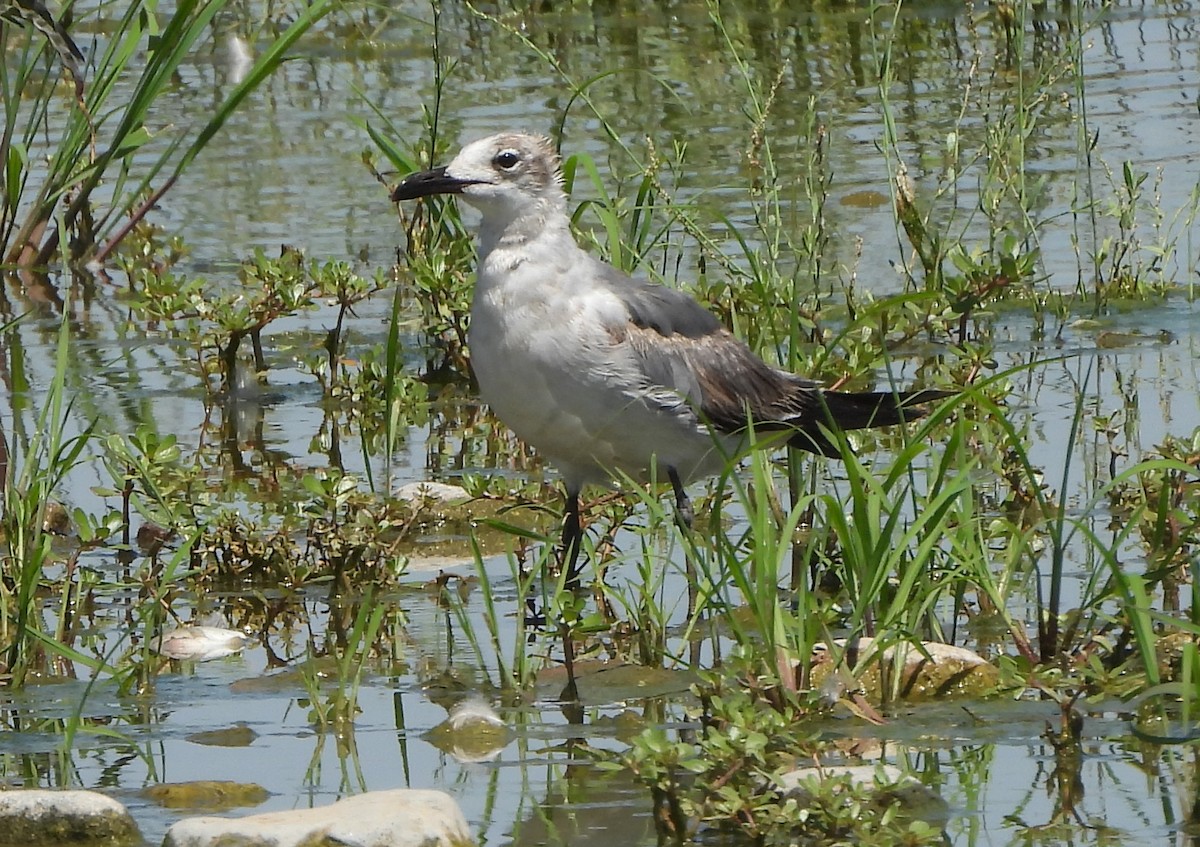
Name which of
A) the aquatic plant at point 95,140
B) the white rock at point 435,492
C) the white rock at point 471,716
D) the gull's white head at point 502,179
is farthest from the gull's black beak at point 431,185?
the white rock at point 471,716

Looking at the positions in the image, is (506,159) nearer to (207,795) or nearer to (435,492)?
(435,492)

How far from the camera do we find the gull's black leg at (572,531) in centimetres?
578

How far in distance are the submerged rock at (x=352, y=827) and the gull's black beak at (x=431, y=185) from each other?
8.62 feet

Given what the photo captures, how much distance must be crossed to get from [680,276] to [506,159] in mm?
2937

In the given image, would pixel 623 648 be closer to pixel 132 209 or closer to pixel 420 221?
pixel 420 221

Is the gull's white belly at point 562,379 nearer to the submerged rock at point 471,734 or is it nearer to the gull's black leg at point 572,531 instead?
the gull's black leg at point 572,531

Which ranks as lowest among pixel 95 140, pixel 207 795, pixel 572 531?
pixel 207 795

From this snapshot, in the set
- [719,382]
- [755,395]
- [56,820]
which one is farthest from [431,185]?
[56,820]

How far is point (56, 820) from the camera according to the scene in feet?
12.5

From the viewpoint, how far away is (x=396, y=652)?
17.0 feet

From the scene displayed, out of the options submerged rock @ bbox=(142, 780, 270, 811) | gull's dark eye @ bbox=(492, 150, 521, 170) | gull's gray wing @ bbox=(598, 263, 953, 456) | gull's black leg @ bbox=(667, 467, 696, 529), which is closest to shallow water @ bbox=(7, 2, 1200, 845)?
submerged rock @ bbox=(142, 780, 270, 811)

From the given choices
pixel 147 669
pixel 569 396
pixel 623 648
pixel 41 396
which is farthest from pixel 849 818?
pixel 41 396

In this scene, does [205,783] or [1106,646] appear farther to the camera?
[1106,646]

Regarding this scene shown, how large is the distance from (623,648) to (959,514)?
2.78ft
